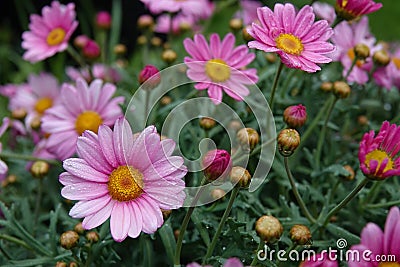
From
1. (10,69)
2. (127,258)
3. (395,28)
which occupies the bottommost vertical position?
(10,69)

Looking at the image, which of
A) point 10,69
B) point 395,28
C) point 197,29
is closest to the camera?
point 197,29

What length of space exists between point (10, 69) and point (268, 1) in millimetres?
1322

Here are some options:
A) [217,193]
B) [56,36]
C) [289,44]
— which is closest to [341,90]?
[289,44]

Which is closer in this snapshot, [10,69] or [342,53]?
[342,53]

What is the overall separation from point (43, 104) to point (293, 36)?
100 centimetres

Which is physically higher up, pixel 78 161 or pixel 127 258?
Result: pixel 78 161

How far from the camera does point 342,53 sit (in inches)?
55.9

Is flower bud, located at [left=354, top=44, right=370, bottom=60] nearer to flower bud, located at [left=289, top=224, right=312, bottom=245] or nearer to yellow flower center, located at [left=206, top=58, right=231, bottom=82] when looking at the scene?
yellow flower center, located at [left=206, top=58, right=231, bottom=82]

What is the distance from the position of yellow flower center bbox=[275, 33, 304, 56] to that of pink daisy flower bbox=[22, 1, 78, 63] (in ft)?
1.95

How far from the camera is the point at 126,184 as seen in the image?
0.96 m

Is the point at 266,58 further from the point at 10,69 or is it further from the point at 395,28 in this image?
the point at 10,69

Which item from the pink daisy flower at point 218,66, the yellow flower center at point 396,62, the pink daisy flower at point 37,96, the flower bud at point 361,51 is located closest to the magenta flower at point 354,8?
the flower bud at point 361,51

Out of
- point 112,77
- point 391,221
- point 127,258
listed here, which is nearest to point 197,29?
point 112,77

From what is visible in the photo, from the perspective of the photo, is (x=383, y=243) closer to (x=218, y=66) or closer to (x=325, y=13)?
(x=218, y=66)
